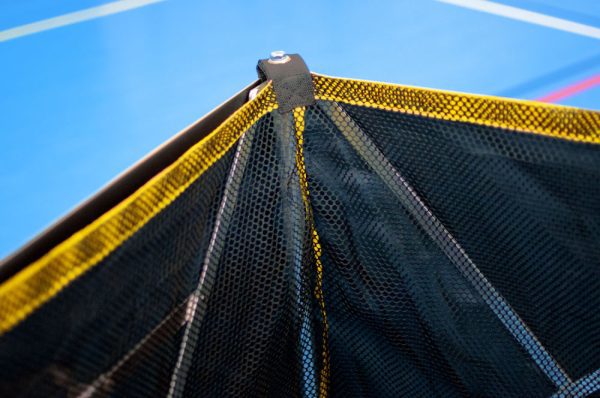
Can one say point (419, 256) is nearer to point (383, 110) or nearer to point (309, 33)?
point (383, 110)

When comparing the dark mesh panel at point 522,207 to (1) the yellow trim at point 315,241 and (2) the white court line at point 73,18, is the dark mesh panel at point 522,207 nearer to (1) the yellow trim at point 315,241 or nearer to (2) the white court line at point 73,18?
(1) the yellow trim at point 315,241

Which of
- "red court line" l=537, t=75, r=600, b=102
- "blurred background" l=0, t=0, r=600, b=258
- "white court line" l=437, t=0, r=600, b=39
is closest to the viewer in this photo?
"blurred background" l=0, t=0, r=600, b=258

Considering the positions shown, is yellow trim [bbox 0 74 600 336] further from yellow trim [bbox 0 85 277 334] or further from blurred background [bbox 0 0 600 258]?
blurred background [bbox 0 0 600 258]

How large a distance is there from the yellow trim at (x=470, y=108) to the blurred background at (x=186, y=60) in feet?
4.68

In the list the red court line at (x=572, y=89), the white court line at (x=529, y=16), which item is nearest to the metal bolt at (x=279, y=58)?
the red court line at (x=572, y=89)

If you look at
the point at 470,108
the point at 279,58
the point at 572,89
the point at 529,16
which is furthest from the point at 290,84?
the point at 529,16

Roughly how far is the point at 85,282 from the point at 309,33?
244 centimetres

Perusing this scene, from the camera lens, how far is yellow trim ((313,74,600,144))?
0.73m

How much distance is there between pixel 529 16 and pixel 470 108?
8.13ft

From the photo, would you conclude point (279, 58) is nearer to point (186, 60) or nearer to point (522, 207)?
point (522, 207)

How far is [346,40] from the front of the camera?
2811mm

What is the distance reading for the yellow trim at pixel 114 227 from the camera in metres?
0.53

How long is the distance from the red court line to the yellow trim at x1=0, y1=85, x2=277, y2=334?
186 cm

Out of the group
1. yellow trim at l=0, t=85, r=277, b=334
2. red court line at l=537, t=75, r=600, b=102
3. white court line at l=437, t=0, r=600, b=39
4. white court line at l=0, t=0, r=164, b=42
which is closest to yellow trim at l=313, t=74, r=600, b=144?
yellow trim at l=0, t=85, r=277, b=334
